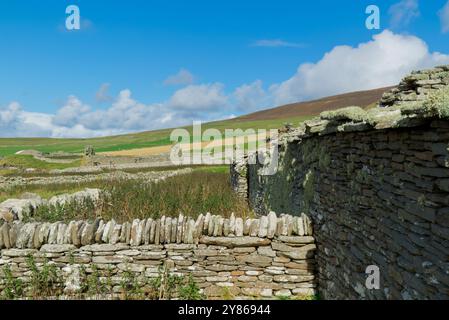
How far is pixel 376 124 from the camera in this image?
362 cm

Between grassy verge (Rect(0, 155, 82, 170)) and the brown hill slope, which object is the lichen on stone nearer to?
grassy verge (Rect(0, 155, 82, 170))

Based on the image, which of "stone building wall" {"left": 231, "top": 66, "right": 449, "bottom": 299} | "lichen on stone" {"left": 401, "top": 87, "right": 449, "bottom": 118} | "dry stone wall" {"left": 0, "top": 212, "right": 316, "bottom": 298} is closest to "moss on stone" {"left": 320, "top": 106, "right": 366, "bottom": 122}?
"stone building wall" {"left": 231, "top": 66, "right": 449, "bottom": 299}

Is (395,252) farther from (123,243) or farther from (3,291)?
(3,291)

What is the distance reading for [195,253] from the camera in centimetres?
611

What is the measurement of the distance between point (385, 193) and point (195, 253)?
11.1 ft

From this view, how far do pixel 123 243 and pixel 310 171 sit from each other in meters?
3.39

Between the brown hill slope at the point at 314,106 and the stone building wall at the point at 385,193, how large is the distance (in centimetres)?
6456

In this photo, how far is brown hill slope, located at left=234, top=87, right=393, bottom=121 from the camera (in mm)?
70825

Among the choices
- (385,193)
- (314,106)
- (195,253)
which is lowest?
(195,253)

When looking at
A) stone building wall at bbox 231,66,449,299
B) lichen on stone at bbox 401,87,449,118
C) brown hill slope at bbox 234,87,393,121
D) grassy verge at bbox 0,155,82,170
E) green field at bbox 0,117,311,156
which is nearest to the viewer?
lichen on stone at bbox 401,87,449,118

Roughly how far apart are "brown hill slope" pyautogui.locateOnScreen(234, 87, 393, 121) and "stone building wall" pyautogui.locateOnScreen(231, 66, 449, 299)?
64559mm

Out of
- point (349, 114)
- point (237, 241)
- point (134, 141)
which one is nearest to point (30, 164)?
point (237, 241)

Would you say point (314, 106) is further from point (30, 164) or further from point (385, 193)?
point (385, 193)
